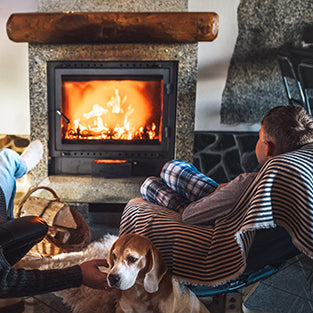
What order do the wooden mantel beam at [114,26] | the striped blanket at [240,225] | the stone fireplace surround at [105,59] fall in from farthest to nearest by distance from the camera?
the stone fireplace surround at [105,59] < the wooden mantel beam at [114,26] < the striped blanket at [240,225]

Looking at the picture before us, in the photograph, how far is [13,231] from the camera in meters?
1.39

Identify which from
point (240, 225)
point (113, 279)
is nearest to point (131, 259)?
point (113, 279)

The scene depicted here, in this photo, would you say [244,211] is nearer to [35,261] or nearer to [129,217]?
[129,217]

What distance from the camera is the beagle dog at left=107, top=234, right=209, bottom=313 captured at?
125 centimetres

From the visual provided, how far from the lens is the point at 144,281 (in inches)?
49.8

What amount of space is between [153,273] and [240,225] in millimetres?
339

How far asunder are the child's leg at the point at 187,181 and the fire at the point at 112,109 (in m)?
1.17

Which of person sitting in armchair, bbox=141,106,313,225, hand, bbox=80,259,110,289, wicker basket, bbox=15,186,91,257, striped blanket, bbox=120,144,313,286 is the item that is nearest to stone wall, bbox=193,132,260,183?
wicker basket, bbox=15,186,91,257

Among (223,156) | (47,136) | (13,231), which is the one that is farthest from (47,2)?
(13,231)

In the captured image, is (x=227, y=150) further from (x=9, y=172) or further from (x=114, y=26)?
(x=9, y=172)

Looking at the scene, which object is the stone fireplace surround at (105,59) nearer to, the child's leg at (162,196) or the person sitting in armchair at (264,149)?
the child's leg at (162,196)

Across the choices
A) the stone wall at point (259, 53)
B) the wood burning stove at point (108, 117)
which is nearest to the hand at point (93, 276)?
the wood burning stove at point (108, 117)

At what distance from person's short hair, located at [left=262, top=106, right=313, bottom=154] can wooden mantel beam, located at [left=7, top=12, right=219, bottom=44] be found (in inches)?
57.2

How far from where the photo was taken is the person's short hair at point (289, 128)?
1244mm
